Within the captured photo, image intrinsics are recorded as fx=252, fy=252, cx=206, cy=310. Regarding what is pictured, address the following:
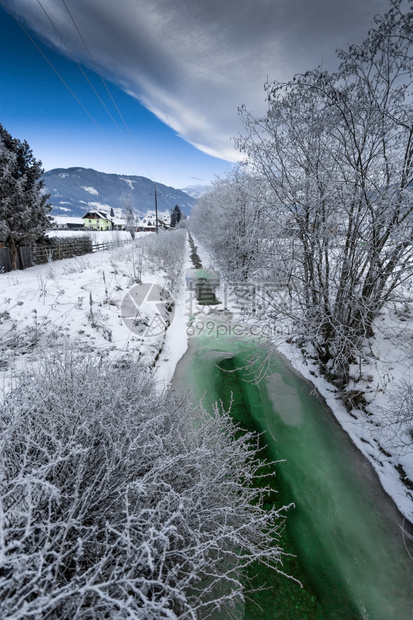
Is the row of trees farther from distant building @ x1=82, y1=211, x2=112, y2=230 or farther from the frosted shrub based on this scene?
distant building @ x1=82, y1=211, x2=112, y2=230

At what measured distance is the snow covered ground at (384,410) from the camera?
4.07 metres

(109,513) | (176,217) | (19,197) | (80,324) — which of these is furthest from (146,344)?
(176,217)

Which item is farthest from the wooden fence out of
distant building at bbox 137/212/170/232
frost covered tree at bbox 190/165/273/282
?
distant building at bbox 137/212/170/232

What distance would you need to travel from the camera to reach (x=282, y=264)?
643 cm

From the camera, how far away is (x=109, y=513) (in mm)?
1928

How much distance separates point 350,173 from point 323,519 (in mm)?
5959

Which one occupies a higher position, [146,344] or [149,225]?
[149,225]

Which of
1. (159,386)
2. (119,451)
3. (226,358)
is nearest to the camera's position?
(119,451)

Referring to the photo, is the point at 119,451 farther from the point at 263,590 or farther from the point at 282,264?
the point at 282,264

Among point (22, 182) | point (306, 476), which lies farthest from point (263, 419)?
point (22, 182)

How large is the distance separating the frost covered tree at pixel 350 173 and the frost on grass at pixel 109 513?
11.4 feet

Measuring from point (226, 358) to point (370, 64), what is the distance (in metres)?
6.98

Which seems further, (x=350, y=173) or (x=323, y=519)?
(x=350, y=173)

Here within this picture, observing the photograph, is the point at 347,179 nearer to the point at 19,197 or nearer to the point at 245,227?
the point at 245,227
